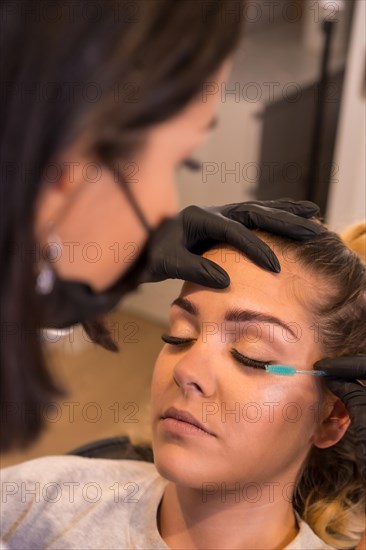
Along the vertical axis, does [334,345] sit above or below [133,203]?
below

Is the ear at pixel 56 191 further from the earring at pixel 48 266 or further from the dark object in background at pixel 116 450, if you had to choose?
the dark object in background at pixel 116 450

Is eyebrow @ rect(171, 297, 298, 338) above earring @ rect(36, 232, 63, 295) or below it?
below

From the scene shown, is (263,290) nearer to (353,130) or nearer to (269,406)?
(269,406)

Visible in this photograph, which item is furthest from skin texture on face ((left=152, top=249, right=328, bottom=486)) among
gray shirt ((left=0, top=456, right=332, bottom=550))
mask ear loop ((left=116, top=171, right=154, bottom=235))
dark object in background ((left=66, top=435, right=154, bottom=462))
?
mask ear loop ((left=116, top=171, right=154, bottom=235))

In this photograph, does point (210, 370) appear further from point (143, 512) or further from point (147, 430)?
point (147, 430)

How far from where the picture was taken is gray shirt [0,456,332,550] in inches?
51.1

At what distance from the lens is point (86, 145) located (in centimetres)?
60

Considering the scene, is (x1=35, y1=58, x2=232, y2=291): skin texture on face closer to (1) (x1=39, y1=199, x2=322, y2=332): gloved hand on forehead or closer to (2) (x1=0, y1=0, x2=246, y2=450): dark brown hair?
(2) (x1=0, y1=0, x2=246, y2=450): dark brown hair

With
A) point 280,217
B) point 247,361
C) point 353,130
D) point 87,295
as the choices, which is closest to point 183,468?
point 247,361

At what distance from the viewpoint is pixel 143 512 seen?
1.31 metres

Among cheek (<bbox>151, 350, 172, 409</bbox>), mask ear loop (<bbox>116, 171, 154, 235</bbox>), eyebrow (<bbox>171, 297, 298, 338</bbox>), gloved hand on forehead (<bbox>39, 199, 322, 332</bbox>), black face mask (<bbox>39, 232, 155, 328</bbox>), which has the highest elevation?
mask ear loop (<bbox>116, 171, 154, 235</bbox>)

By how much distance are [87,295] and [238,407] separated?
488 millimetres

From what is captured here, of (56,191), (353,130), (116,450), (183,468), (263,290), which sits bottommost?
(116,450)

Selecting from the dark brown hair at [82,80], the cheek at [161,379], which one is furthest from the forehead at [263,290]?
the dark brown hair at [82,80]
